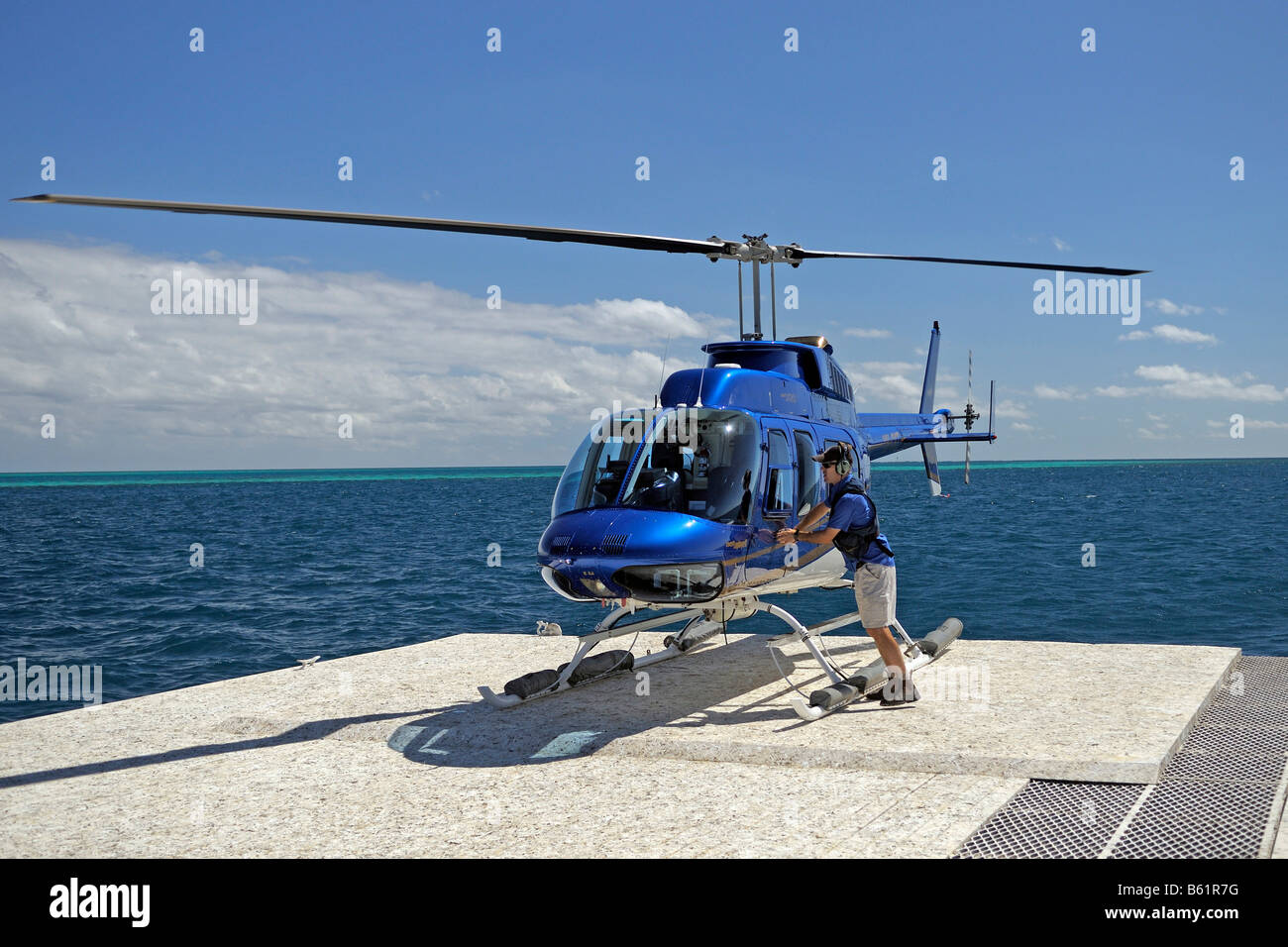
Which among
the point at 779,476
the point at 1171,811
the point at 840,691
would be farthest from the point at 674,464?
the point at 1171,811

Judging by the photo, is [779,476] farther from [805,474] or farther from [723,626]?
[723,626]

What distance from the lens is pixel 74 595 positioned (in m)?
28.1

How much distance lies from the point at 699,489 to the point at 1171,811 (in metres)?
3.95

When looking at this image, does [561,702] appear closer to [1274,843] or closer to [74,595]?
[1274,843]

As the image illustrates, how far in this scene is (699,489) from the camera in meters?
7.99

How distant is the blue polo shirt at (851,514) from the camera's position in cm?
851

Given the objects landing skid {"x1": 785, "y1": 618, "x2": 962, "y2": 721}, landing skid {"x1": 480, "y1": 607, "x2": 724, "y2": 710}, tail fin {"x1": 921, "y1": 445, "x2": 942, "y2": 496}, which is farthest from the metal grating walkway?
tail fin {"x1": 921, "y1": 445, "x2": 942, "y2": 496}

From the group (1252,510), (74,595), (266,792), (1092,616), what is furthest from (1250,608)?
(1252,510)

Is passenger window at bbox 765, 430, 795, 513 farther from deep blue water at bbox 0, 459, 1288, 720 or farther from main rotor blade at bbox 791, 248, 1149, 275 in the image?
deep blue water at bbox 0, 459, 1288, 720

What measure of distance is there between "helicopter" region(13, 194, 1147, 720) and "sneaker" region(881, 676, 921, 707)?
0.22 metres

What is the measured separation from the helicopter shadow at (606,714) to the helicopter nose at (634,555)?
114cm

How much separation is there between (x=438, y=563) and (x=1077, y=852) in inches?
1359

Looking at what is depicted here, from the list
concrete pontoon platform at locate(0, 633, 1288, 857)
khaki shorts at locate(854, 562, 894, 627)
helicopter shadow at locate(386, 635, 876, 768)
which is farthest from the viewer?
khaki shorts at locate(854, 562, 894, 627)

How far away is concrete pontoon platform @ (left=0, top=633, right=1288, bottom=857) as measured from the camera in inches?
220
